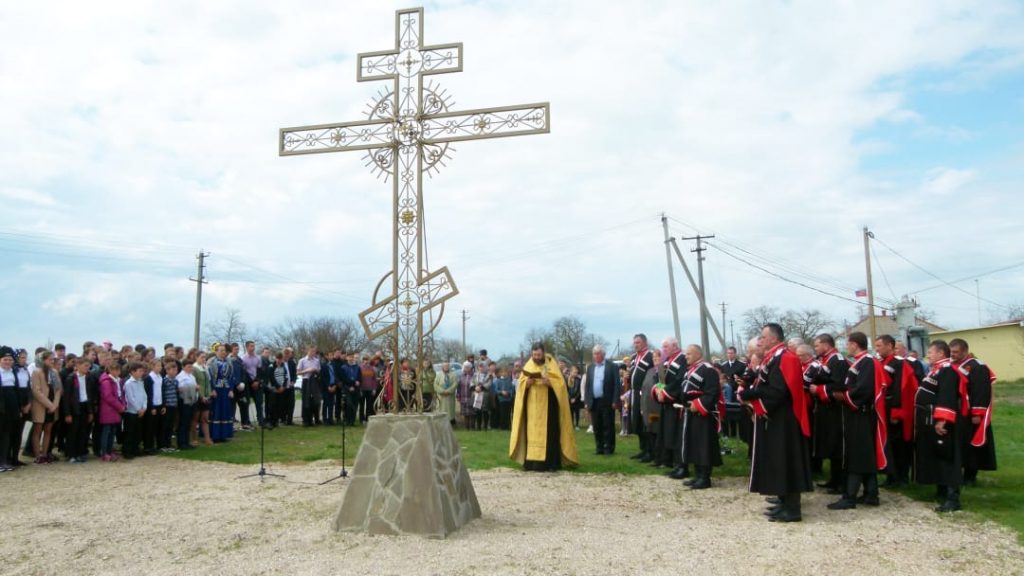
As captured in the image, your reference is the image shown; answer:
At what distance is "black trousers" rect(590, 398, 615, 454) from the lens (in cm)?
1205

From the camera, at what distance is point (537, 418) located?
1038cm

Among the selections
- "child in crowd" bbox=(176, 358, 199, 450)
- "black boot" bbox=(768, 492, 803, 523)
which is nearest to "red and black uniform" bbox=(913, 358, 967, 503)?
"black boot" bbox=(768, 492, 803, 523)

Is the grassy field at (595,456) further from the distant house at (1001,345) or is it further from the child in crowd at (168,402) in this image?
the distant house at (1001,345)

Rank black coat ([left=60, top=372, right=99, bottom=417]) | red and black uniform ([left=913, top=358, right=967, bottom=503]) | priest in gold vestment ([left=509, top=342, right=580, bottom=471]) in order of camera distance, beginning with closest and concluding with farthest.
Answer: red and black uniform ([left=913, top=358, right=967, bottom=503]) < priest in gold vestment ([left=509, top=342, right=580, bottom=471]) < black coat ([left=60, top=372, right=99, bottom=417])

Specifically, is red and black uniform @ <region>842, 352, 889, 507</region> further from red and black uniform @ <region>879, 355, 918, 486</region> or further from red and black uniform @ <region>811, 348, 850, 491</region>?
red and black uniform @ <region>879, 355, 918, 486</region>

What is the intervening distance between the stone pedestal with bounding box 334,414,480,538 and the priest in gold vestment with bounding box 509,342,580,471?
3.47m

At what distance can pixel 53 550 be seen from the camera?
6125 mm

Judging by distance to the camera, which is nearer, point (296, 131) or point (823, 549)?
point (823, 549)

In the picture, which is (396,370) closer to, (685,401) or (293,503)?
(293,503)

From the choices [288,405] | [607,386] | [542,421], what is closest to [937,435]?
[542,421]

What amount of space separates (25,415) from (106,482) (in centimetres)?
233

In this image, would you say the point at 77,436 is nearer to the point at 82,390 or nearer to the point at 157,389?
the point at 82,390

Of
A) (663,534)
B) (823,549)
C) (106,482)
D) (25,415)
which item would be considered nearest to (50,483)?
(106,482)

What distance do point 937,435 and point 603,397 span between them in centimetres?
541
